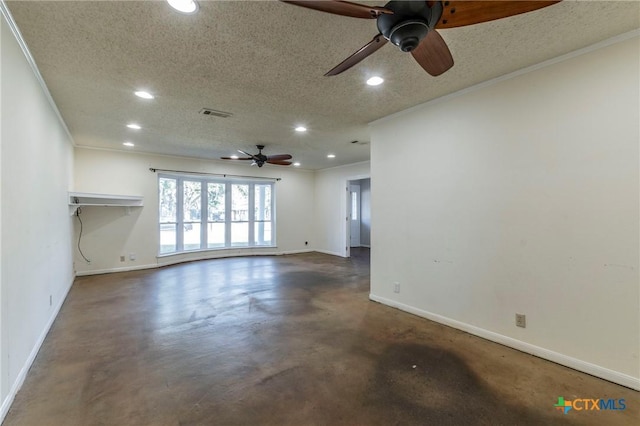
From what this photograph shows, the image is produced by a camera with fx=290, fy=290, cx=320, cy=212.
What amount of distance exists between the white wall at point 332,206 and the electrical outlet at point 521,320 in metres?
5.08

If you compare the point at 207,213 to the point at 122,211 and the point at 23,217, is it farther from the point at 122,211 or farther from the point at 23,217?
the point at 23,217

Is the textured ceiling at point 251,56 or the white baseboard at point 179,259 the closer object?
the textured ceiling at point 251,56

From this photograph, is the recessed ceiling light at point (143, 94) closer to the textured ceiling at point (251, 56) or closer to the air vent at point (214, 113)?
the textured ceiling at point (251, 56)

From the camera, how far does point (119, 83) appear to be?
9.50 feet

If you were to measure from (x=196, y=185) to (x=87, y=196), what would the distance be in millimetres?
2740

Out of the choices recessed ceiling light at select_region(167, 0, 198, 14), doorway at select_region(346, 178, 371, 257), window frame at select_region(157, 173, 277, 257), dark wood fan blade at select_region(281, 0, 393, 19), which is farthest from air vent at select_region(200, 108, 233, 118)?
doorway at select_region(346, 178, 371, 257)

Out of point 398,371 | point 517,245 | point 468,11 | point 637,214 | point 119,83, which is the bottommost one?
Answer: point 398,371

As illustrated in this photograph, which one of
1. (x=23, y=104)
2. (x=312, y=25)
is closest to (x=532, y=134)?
(x=312, y=25)

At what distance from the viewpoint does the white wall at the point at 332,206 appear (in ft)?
25.9

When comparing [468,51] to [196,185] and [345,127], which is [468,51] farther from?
[196,185]

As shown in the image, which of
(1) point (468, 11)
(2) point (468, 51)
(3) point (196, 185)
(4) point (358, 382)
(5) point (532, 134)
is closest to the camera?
(1) point (468, 11)

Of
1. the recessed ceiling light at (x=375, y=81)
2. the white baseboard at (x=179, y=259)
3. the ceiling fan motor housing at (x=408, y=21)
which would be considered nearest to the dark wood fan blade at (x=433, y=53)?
the ceiling fan motor housing at (x=408, y=21)

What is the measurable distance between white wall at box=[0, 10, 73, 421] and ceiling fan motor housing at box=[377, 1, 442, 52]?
2380 mm

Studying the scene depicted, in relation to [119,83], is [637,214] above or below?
below
